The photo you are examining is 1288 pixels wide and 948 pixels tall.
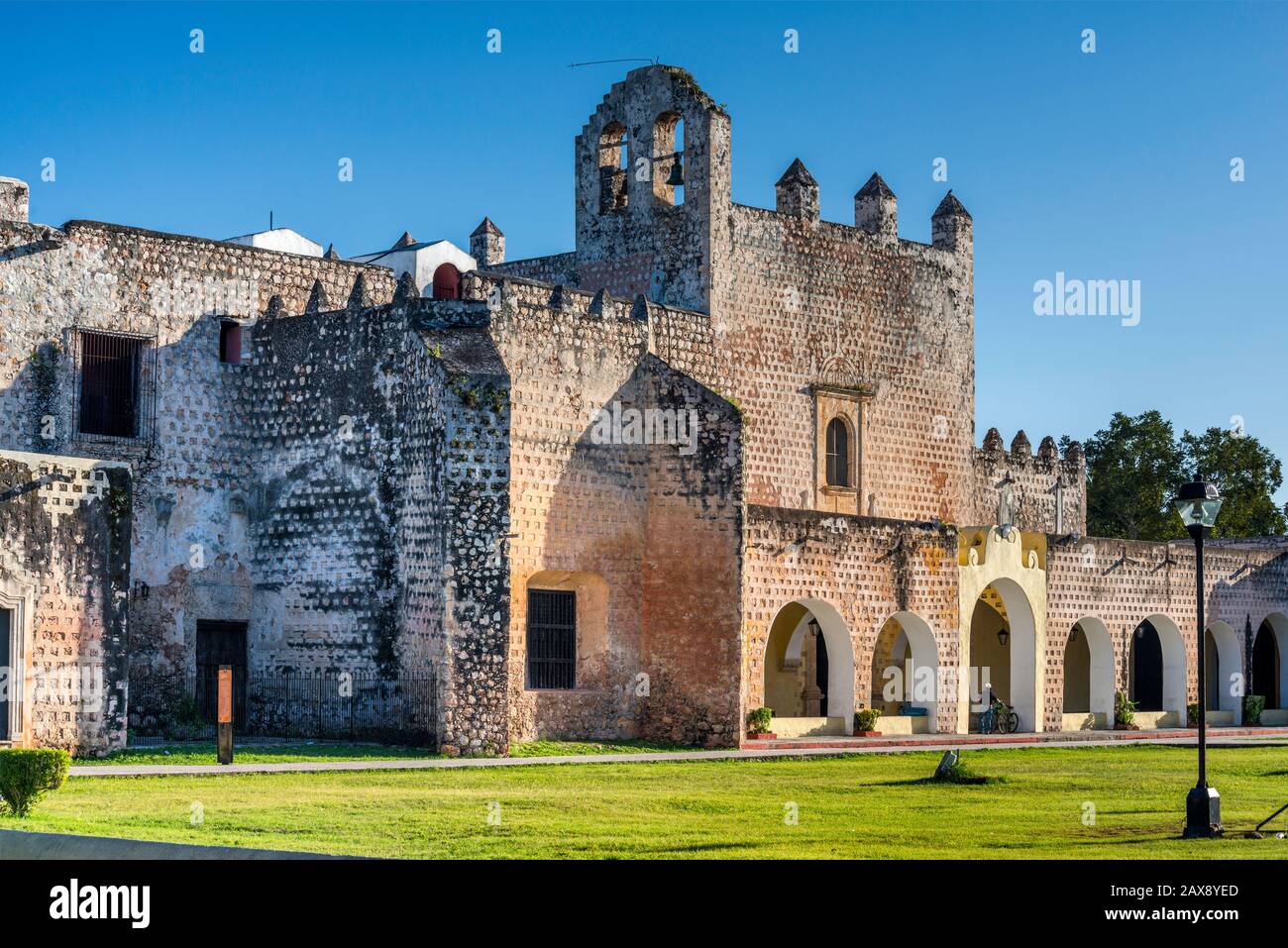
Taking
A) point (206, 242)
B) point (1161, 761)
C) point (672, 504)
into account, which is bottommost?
point (1161, 761)

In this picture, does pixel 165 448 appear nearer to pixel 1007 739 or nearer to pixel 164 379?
pixel 164 379

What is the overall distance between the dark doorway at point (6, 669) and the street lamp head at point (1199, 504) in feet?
49.8

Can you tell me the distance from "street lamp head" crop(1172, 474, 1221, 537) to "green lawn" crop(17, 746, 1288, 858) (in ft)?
10.1

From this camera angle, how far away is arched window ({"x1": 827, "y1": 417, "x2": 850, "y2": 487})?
4009 cm

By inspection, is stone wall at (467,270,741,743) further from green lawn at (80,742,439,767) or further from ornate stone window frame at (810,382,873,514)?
ornate stone window frame at (810,382,873,514)

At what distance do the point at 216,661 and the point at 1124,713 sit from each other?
20150 mm

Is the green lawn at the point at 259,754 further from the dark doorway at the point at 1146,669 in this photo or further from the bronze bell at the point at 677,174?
the dark doorway at the point at 1146,669

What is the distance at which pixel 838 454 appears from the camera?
40.3 m

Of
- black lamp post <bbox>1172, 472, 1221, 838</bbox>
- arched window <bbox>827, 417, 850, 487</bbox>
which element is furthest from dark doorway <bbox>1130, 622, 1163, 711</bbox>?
black lamp post <bbox>1172, 472, 1221, 838</bbox>

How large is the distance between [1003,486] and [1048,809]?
81.5 feet

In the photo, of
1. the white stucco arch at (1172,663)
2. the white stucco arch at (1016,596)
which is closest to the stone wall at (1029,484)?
the white stucco arch at (1172,663)

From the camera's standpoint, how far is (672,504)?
1271 inches
